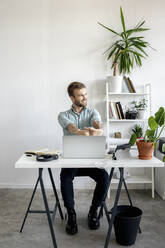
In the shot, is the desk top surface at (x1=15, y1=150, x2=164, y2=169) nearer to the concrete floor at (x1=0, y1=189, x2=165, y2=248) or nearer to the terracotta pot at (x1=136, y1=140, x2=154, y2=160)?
the terracotta pot at (x1=136, y1=140, x2=154, y2=160)

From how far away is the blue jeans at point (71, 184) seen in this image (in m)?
2.31

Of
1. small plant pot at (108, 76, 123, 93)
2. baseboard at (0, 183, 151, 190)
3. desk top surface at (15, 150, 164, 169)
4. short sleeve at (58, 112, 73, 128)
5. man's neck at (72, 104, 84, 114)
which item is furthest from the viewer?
baseboard at (0, 183, 151, 190)

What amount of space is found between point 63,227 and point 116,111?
5.39ft

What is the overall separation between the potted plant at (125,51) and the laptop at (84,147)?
152 cm

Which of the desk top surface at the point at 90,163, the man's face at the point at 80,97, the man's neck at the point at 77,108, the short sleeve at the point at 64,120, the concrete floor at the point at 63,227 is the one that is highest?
the man's face at the point at 80,97

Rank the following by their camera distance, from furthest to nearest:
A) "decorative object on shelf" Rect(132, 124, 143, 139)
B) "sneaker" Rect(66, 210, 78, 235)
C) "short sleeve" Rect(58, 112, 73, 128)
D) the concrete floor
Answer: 1. "decorative object on shelf" Rect(132, 124, 143, 139)
2. "short sleeve" Rect(58, 112, 73, 128)
3. "sneaker" Rect(66, 210, 78, 235)
4. the concrete floor

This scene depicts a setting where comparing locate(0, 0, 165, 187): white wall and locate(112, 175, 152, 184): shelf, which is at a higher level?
locate(0, 0, 165, 187): white wall

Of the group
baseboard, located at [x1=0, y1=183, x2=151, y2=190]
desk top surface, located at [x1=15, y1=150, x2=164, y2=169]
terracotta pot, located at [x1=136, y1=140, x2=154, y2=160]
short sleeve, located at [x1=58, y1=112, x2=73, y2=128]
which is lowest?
baseboard, located at [x1=0, y1=183, x2=151, y2=190]

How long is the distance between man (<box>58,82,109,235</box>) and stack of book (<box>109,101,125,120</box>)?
30.2 inches

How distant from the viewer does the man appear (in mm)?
2303

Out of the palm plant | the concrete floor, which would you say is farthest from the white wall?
the concrete floor

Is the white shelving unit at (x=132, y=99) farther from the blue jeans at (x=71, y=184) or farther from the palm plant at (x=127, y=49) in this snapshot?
the blue jeans at (x=71, y=184)

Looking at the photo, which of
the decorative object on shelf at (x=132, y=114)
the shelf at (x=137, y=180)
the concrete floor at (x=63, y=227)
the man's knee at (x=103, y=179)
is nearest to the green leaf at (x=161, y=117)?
the man's knee at (x=103, y=179)

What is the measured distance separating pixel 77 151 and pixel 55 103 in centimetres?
168
